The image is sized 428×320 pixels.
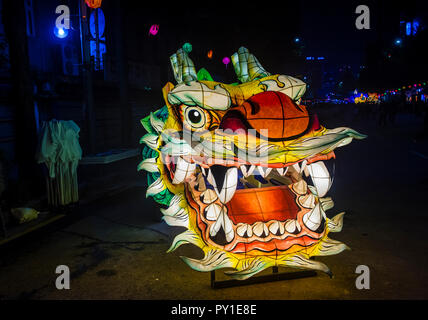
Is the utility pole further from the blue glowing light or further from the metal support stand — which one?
the metal support stand

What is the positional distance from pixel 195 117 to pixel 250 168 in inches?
28.2

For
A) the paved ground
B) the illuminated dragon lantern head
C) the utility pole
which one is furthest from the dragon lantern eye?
the utility pole

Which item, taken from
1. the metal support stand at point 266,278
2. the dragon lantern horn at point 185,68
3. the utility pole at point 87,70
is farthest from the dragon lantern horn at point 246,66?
the utility pole at point 87,70

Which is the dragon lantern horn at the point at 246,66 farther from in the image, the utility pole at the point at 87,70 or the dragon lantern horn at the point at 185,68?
the utility pole at the point at 87,70

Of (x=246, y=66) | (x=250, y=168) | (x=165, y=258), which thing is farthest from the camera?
(x=165, y=258)

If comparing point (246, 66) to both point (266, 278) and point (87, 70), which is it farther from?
point (87, 70)

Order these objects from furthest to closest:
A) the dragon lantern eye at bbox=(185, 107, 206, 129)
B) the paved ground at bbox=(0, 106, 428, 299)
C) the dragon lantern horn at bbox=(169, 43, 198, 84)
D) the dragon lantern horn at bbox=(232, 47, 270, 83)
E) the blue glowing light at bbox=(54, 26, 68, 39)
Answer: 1. the blue glowing light at bbox=(54, 26, 68, 39)
2. the dragon lantern horn at bbox=(232, 47, 270, 83)
3. the dragon lantern horn at bbox=(169, 43, 198, 84)
4. the paved ground at bbox=(0, 106, 428, 299)
5. the dragon lantern eye at bbox=(185, 107, 206, 129)

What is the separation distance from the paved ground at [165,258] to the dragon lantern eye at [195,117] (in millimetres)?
1699

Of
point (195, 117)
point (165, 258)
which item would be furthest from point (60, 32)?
point (195, 117)

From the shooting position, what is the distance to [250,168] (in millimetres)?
3406

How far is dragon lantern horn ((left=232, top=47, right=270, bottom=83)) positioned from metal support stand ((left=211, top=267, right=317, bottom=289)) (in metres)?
2.19

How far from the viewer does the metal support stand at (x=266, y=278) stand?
371 centimetres

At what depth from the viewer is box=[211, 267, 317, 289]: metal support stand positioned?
3711 mm
